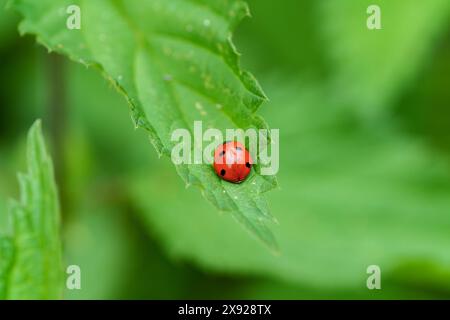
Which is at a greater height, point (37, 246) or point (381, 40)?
point (381, 40)

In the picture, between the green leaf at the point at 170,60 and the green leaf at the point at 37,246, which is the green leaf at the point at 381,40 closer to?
the green leaf at the point at 170,60

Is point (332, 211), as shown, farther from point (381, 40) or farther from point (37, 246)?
point (37, 246)

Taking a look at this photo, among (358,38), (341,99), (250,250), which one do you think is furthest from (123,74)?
(341,99)

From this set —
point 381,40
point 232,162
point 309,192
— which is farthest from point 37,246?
point 381,40

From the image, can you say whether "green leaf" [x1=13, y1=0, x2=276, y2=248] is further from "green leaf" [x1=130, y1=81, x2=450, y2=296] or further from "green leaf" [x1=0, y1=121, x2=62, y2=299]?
"green leaf" [x1=130, y1=81, x2=450, y2=296]

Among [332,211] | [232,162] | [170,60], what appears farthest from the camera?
[332,211]

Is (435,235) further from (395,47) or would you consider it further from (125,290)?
(125,290)

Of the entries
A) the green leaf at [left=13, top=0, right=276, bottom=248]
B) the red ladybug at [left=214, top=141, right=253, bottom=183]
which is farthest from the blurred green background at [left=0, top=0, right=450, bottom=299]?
the red ladybug at [left=214, top=141, right=253, bottom=183]
